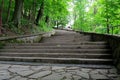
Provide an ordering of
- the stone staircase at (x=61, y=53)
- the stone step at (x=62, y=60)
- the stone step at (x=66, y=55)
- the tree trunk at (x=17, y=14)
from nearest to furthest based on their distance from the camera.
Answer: the stone step at (x=62, y=60) < the stone staircase at (x=61, y=53) < the stone step at (x=66, y=55) < the tree trunk at (x=17, y=14)

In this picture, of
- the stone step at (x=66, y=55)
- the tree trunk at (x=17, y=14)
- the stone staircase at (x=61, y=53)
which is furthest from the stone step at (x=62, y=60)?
the tree trunk at (x=17, y=14)

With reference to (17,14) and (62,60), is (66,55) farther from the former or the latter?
(17,14)

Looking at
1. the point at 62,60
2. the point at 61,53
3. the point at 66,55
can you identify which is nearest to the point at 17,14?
the point at 61,53

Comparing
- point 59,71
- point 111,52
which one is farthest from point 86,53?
point 59,71

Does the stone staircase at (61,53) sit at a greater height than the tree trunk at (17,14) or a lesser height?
lesser

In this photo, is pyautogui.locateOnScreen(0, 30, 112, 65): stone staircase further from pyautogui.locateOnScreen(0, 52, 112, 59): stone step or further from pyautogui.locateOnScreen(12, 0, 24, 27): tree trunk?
pyautogui.locateOnScreen(12, 0, 24, 27): tree trunk

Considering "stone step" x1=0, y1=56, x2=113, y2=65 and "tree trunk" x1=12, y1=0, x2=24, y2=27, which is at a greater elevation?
"tree trunk" x1=12, y1=0, x2=24, y2=27

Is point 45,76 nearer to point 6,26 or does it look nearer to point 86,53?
point 86,53

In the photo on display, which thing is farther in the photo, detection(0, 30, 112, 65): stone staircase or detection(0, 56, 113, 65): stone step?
detection(0, 30, 112, 65): stone staircase

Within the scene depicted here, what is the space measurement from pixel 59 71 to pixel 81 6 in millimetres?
24053

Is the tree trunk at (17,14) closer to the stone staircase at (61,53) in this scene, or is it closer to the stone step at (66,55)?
the stone staircase at (61,53)

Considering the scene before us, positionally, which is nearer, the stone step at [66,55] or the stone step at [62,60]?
the stone step at [62,60]

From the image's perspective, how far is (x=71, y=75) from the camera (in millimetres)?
4312

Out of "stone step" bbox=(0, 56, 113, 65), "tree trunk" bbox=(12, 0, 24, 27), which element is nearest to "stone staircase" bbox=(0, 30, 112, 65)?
"stone step" bbox=(0, 56, 113, 65)
